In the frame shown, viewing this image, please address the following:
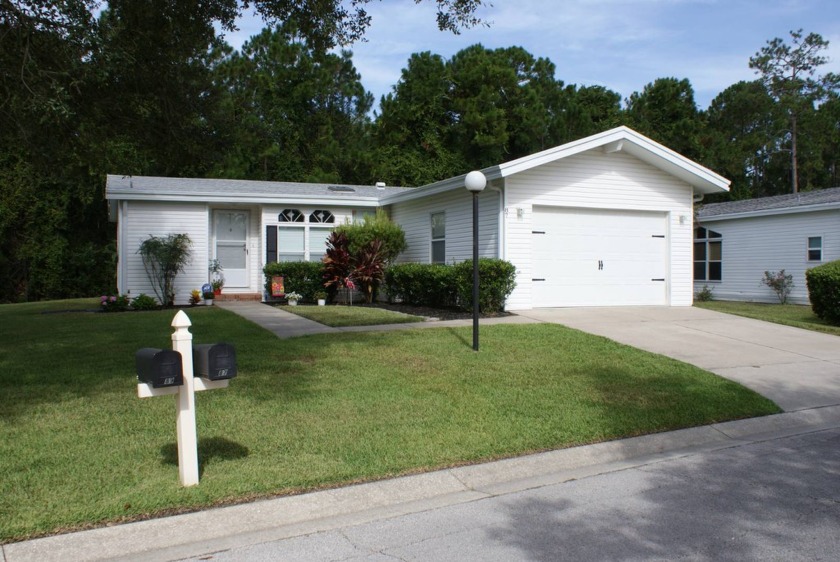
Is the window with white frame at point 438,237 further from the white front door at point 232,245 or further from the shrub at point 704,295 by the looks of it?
the shrub at point 704,295

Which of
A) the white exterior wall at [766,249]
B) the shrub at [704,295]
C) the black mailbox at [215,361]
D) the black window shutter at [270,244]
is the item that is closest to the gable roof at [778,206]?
the white exterior wall at [766,249]

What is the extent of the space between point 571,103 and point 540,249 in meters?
23.0

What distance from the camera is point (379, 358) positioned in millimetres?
8438

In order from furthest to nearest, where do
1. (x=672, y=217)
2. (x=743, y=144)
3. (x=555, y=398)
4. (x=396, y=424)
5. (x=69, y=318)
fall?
1. (x=743, y=144)
2. (x=672, y=217)
3. (x=69, y=318)
4. (x=555, y=398)
5. (x=396, y=424)

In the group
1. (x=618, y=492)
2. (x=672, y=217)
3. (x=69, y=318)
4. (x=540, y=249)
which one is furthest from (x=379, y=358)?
(x=672, y=217)

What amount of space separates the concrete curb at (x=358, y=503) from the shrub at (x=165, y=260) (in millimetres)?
13437

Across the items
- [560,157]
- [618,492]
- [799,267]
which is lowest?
[618,492]

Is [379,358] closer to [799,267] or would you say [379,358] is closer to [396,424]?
[396,424]

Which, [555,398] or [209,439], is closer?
[209,439]

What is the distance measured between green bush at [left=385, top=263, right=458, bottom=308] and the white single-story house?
3.39ft

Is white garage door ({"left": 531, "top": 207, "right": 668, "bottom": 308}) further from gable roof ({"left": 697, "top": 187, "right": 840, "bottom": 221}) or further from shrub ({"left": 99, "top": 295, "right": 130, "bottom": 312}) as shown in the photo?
shrub ({"left": 99, "top": 295, "right": 130, "bottom": 312})

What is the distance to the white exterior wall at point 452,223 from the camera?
14.2 m

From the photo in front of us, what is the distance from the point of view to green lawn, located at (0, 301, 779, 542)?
14.7 ft

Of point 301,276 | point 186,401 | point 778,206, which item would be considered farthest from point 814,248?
point 186,401
